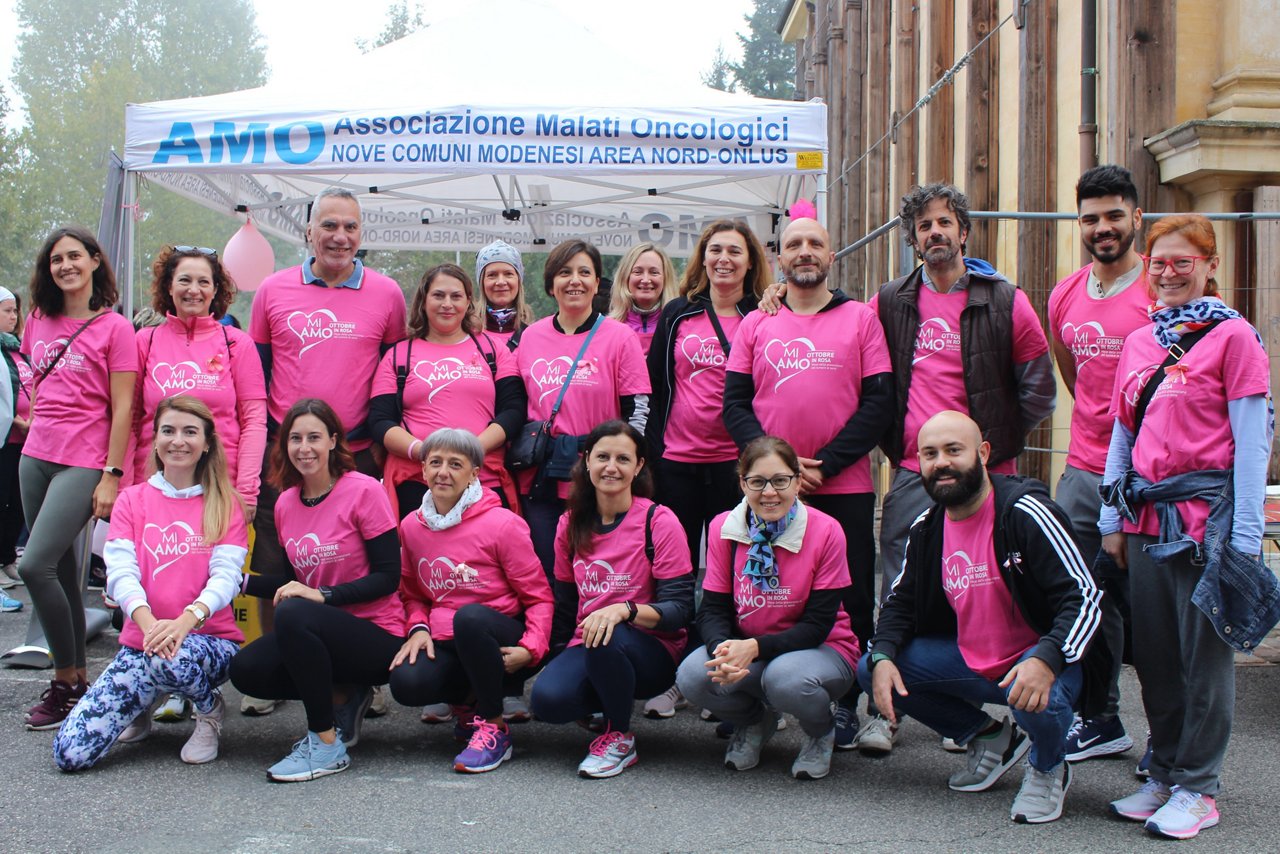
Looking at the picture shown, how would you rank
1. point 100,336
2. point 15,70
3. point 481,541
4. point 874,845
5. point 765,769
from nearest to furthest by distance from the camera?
point 874,845
point 765,769
point 481,541
point 100,336
point 15,70

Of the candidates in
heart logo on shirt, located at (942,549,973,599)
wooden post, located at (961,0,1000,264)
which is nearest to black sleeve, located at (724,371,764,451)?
heart logo on shirt, located at (942,549,973,599)

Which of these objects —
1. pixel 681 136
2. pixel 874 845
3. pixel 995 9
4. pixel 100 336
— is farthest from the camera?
Answer: pixel 995 9

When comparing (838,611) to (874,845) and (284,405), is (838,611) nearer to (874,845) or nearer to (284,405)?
(874,845)

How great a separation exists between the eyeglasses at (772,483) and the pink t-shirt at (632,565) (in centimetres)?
46

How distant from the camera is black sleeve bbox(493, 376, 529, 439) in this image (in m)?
5.09

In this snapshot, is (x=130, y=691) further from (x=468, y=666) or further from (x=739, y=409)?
(x=739, y=409)

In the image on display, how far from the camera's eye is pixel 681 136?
625 centimetres

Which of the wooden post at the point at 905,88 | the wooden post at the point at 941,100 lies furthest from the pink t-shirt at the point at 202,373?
the wooden post at the point at 905,88

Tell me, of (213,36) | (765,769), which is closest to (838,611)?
(765,769)

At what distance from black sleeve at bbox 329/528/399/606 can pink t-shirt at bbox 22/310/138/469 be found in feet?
4.22

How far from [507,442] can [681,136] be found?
6.81ft

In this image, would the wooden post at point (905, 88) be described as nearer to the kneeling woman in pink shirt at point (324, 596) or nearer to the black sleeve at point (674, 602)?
the black sleeve at point (674, 602)

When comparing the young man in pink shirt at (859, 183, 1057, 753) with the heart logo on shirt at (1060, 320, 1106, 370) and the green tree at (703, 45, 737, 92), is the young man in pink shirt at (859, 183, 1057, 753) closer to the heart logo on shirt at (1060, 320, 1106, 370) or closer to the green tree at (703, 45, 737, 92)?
the heart logo on shirt at (1060, 320, 1106, 370)

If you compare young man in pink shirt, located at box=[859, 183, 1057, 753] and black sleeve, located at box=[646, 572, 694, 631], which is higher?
young man in pink shirt, located at box=[859, 183, 1057, 753]
